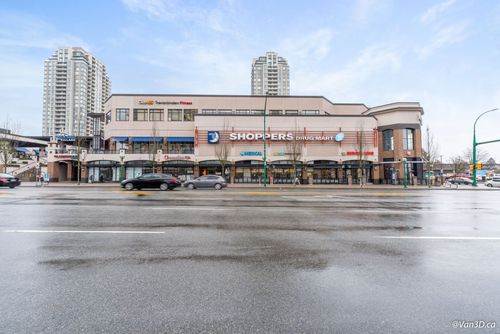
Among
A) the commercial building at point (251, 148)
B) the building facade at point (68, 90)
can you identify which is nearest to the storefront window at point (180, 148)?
the commercial building at point (251, 148)

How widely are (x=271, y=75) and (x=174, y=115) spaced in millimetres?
115698

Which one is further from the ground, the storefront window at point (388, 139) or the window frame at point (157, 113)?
the window frame at point (157, 113)

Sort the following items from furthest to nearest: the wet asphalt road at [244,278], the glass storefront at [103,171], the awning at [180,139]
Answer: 1. the awning at [180,139]
2. the glass storefront at [103,171]
3. the wet asphalt road at [244,278]

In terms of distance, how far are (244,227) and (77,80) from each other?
17692 centimetres

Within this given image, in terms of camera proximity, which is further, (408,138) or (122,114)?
(122,114)

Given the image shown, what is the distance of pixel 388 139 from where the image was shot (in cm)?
4450

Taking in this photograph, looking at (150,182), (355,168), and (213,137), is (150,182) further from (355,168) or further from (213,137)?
(355,168)

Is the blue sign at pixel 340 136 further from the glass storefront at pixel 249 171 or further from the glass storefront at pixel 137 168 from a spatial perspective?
the glass storefront at pixel 137 168

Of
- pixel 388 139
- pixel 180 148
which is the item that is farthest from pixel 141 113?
pixel 388 139

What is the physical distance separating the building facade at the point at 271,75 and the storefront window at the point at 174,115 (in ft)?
358

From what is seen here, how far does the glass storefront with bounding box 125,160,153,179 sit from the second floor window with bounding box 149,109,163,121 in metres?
8.19

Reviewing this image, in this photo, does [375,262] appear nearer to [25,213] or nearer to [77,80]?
[25,213]

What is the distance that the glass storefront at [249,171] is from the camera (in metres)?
40.4

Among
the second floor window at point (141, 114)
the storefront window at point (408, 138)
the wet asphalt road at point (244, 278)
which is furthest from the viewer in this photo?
the second floor window at point (141, 114)
